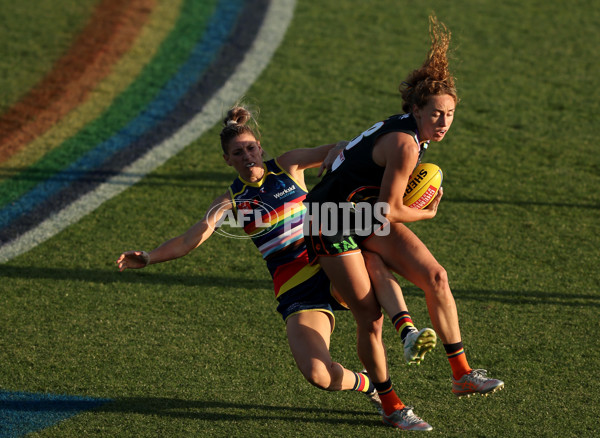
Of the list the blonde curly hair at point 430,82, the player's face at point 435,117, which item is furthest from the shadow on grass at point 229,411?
the blonde curly hair at point 430,82

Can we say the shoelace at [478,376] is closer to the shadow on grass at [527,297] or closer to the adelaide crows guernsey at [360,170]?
the adelaide crows guernsey at [360,170]

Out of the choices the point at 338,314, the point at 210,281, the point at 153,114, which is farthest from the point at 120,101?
the point at 338,314

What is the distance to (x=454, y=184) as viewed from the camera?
955cm

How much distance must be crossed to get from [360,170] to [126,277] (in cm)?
332

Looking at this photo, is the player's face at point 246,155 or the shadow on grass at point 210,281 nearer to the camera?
the player's face at point 246,155

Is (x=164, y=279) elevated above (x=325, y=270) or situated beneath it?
elevated above

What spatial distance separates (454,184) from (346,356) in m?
3.55

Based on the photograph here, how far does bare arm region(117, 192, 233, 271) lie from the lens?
5.87 metres

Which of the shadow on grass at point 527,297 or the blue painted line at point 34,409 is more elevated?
the shadow on grass at point 527,297

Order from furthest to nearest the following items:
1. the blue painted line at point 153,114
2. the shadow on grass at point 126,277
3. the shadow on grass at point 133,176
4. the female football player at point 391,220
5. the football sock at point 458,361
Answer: the shadow on grass at point 133,176 < the blue painted line at point 153,114 < the shadow on grass at point 126,277 < the football sock at point 458,361 < the female football player at point 391,220

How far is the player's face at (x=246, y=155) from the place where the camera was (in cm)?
606

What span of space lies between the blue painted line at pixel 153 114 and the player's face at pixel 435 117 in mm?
5431

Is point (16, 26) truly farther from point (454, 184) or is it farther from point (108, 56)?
point (454, 184)

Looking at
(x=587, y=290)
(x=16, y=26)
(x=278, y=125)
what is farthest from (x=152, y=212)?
(x=16, y=26)
